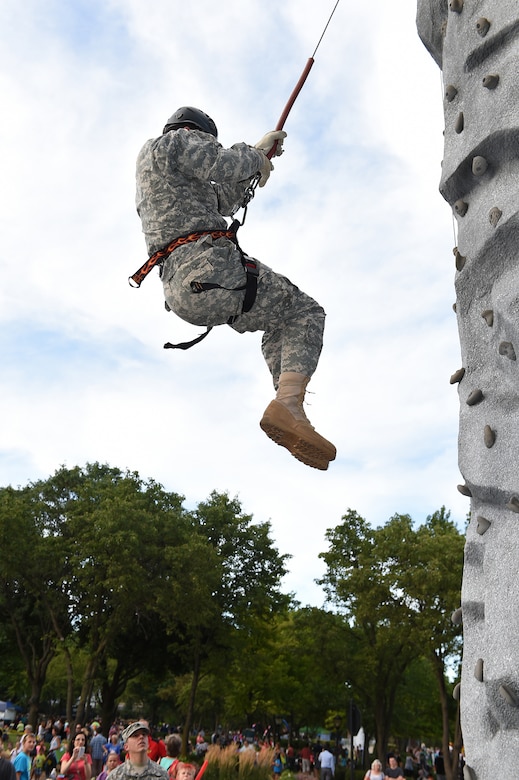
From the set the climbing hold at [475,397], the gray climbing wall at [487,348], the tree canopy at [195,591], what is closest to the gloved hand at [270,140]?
the gray climbing wall at [487,348]

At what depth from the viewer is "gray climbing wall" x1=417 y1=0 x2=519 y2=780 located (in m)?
2.73

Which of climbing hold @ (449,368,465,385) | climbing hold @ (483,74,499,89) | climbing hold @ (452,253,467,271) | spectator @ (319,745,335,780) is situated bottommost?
spectator @ (319,745,335,780)

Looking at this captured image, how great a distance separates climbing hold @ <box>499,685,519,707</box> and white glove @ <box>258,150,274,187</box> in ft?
9.75

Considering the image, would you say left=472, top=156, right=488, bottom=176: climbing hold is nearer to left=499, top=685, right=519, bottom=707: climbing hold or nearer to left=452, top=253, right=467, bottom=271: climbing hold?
left=452, top=253, right=467, bottom=271: climbing hold

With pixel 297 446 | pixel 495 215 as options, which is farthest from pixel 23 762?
pixel 495 215

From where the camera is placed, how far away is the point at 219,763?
1241cm

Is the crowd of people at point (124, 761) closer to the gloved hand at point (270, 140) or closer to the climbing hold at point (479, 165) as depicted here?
the gloved hand at point (270, 140)

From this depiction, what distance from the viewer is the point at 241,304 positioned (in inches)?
167

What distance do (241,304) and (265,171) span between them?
807 mm

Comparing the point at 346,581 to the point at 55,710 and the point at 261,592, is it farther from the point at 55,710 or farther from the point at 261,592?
the point at 55,710

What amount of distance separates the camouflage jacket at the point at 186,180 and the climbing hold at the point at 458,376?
5.38 feet

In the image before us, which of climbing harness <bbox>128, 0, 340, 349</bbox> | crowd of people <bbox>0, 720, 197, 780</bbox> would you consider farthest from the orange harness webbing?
crowd of people <bbox>0, 720, 197, 780</bbox>

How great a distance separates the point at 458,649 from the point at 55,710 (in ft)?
200

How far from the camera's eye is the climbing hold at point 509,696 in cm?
260
